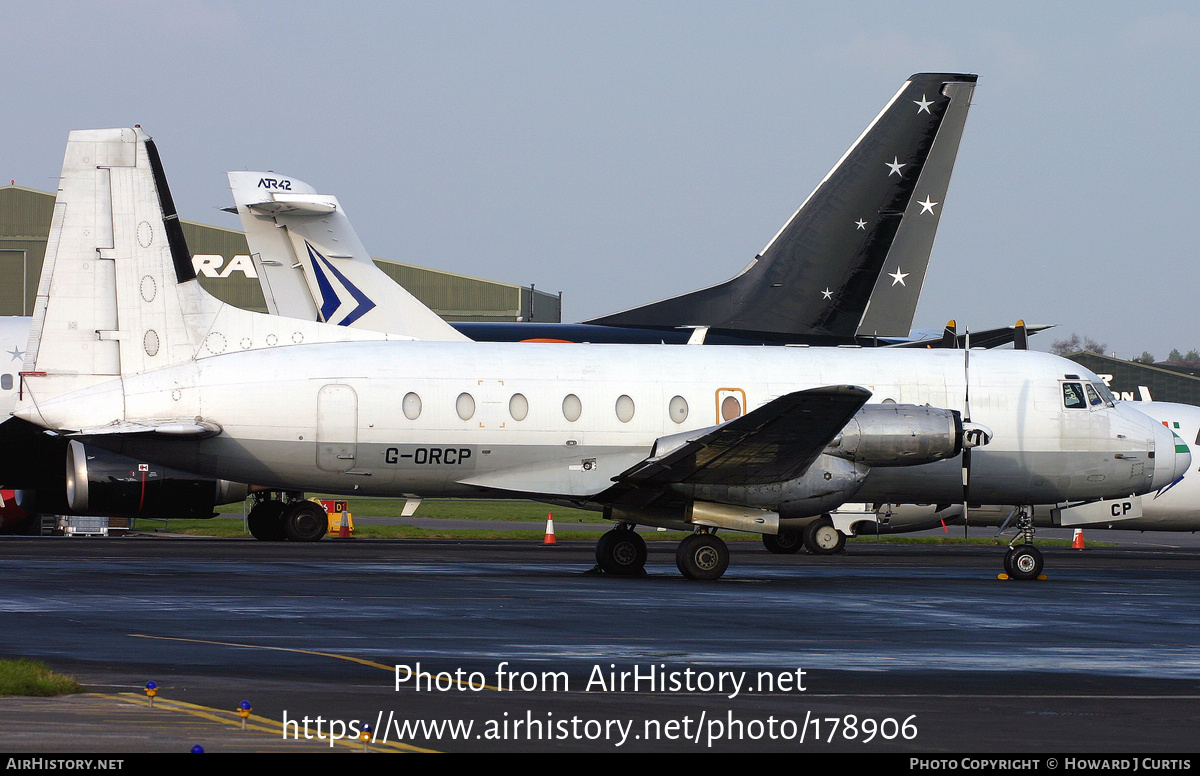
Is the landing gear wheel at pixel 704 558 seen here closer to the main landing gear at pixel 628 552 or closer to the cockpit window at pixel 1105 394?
the main landing gear at pixel 628 552

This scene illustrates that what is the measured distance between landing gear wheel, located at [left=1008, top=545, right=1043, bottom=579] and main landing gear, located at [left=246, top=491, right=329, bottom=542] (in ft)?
45.7

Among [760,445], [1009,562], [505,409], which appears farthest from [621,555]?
[1009,562]

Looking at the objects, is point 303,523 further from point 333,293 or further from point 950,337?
point 950,337

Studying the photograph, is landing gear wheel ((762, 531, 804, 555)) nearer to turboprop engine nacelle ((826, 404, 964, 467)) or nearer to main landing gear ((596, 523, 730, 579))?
main landing gear ((596, 523, 730, 579))

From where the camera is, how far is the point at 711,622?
14078 millimetres

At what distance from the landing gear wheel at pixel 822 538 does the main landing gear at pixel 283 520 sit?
33.8 feet

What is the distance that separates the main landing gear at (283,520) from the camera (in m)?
27.6

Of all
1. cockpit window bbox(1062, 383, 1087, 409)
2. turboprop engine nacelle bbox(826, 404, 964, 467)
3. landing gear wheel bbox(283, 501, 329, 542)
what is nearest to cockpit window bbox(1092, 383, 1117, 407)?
cockpit window bbox(1062, 383, 1087, 409)

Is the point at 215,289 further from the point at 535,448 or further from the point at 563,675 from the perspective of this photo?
the point at 563,675

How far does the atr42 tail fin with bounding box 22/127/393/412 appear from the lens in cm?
2133

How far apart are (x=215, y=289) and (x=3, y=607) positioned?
45.1 metres

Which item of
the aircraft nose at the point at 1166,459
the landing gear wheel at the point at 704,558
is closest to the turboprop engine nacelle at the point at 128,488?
the landing gear wheel at the point at 704,558

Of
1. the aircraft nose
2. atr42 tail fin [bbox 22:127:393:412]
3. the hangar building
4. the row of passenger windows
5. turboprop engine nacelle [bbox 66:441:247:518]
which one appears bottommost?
turboprop engine nacelle [bbox 66:441:247:518]

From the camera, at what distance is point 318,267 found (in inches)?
1155
